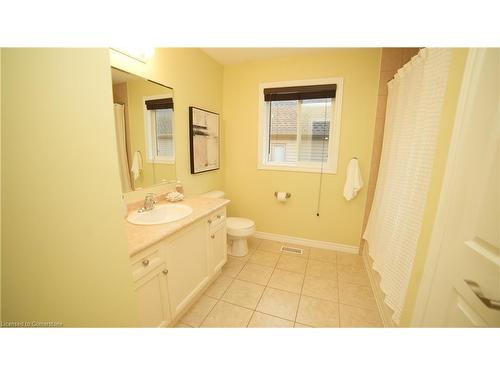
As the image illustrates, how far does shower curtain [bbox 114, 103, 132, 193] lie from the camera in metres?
1.43

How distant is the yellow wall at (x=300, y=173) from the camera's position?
2.25 m

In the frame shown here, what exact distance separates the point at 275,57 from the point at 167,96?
59.9 inches

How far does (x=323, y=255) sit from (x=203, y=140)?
2168 millimetres

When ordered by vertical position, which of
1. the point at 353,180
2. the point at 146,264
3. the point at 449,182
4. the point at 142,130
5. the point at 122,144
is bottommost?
the point at 146,264

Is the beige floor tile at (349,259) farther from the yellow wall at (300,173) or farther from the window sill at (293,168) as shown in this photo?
the window sill at (293,168)

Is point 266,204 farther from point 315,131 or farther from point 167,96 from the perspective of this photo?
point 167,96

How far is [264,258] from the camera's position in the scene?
95.6 inches

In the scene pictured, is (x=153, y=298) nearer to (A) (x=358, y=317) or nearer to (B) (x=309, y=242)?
(A) (x=358, y=317)

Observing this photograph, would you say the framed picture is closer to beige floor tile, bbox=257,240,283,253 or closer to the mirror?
the mirror

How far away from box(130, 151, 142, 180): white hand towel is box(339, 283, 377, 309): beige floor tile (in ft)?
7.11

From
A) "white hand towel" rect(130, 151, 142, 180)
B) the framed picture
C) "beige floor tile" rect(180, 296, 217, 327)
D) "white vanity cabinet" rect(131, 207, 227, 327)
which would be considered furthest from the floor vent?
"white hand towel" rect(130, 151, 142, 180)

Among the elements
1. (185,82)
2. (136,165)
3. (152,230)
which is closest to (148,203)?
(136,165)
